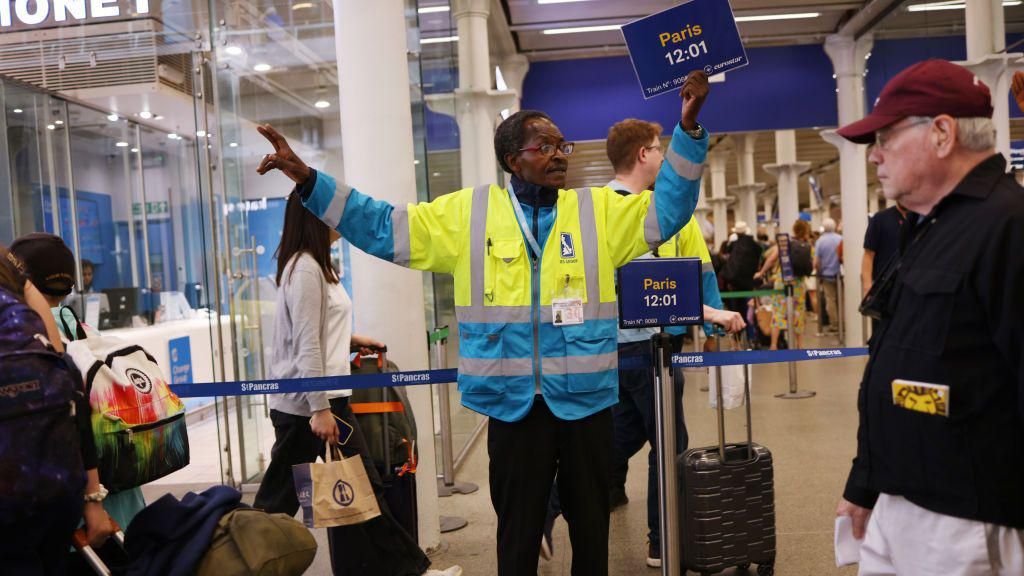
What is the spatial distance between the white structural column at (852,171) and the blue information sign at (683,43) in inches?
423

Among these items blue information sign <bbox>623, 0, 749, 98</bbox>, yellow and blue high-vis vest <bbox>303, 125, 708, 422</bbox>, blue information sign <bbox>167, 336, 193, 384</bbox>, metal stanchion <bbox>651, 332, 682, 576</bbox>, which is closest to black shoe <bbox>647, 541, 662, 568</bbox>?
metal stanchion <bbox>651, 332, 682, 576</bbox>

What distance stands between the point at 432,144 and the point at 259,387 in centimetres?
344

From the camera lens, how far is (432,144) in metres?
6.44

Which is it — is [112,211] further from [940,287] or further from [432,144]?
[940,287]

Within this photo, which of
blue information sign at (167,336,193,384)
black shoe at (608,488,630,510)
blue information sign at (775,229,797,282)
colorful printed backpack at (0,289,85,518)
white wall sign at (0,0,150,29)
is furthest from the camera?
blue information sign at (775,229,797,282)

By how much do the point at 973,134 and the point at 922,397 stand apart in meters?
0.50

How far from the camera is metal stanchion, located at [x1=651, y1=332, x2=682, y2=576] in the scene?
116 inches

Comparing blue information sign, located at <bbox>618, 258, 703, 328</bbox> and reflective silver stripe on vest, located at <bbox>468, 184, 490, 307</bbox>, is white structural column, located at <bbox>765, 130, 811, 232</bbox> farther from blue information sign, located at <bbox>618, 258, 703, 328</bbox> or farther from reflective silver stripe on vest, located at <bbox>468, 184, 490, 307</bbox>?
reflective silver stripe on vest, located at <bbox>468, 184, 490, 307</bbox>

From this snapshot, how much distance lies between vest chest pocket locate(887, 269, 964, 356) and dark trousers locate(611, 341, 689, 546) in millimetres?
1894

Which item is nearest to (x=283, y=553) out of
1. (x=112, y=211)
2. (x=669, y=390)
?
(x=669, y=390)

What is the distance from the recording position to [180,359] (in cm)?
845

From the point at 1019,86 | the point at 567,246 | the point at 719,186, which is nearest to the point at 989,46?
the point at 1019,86

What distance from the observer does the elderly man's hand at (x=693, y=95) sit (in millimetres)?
2299

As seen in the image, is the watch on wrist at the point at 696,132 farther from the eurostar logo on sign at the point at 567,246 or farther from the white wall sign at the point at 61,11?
the white wall sign at the point at 61,11
